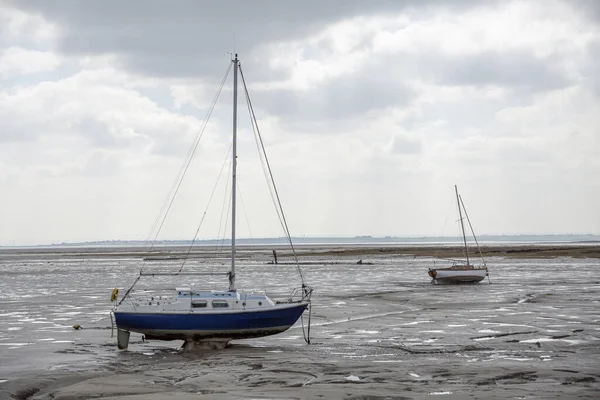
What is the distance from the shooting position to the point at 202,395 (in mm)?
17906

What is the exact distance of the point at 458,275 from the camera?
6300cm

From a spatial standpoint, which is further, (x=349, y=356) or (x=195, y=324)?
(x=195, y=324)

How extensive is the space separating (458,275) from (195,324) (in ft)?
131

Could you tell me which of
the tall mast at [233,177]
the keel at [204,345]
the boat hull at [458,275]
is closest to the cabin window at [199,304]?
the keel at [204,345]

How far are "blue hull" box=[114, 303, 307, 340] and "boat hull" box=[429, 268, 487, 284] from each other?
3700cm

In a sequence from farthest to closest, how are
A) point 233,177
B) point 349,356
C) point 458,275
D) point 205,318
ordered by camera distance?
point 458,275
point 233,177
point 205,318
point 349,356

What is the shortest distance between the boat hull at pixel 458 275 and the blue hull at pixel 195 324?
37.0 meters

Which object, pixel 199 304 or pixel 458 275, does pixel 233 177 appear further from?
pixel 458 275

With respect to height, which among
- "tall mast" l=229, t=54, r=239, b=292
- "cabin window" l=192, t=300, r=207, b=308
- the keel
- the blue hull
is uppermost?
"tall mast" l=229, t=54, r=239, b=292

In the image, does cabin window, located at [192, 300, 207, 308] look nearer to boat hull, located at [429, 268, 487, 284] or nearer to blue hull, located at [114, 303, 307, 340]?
blue hull, located at [114, 303, 307, 340]

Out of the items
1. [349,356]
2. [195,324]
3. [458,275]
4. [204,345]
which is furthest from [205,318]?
[458,275]

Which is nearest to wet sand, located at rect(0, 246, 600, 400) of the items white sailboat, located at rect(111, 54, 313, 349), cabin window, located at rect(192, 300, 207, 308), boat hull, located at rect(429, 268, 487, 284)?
white sailboat, located at rect(111, 54, 313, 349)

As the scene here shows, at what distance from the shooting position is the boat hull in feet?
204

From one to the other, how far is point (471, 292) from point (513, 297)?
21.1 feet
